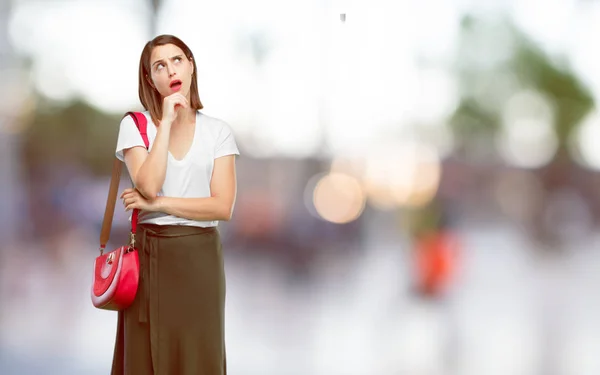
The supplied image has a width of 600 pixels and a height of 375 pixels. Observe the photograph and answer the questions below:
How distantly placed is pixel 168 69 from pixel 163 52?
0.04 metres

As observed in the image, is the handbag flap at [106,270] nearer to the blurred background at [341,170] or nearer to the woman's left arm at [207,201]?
the woman's left arm at [207,201]

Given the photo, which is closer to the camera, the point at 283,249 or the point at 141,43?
the point at 141,43

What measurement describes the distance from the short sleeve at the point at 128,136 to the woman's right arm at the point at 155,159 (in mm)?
13

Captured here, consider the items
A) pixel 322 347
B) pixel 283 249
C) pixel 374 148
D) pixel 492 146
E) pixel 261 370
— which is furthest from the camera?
pixel 492 146

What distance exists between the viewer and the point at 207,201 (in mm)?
1703

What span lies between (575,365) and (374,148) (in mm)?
1950

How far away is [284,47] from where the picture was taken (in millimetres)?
4367

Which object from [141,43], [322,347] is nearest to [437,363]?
[322,347]

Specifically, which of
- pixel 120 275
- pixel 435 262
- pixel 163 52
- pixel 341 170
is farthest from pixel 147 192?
pixel 435 262

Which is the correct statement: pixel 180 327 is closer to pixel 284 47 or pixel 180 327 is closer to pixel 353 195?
pixel 284 47

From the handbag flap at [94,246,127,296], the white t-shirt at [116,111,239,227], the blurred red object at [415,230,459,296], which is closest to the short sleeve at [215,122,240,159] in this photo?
the white t-shirt at [116,111,239,227]

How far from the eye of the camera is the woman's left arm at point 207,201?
5.49 ft

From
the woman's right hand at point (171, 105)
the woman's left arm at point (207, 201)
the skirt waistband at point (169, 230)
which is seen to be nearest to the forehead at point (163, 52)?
the woman's right hand at point (171, 105)

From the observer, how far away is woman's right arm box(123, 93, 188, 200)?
163 cm
